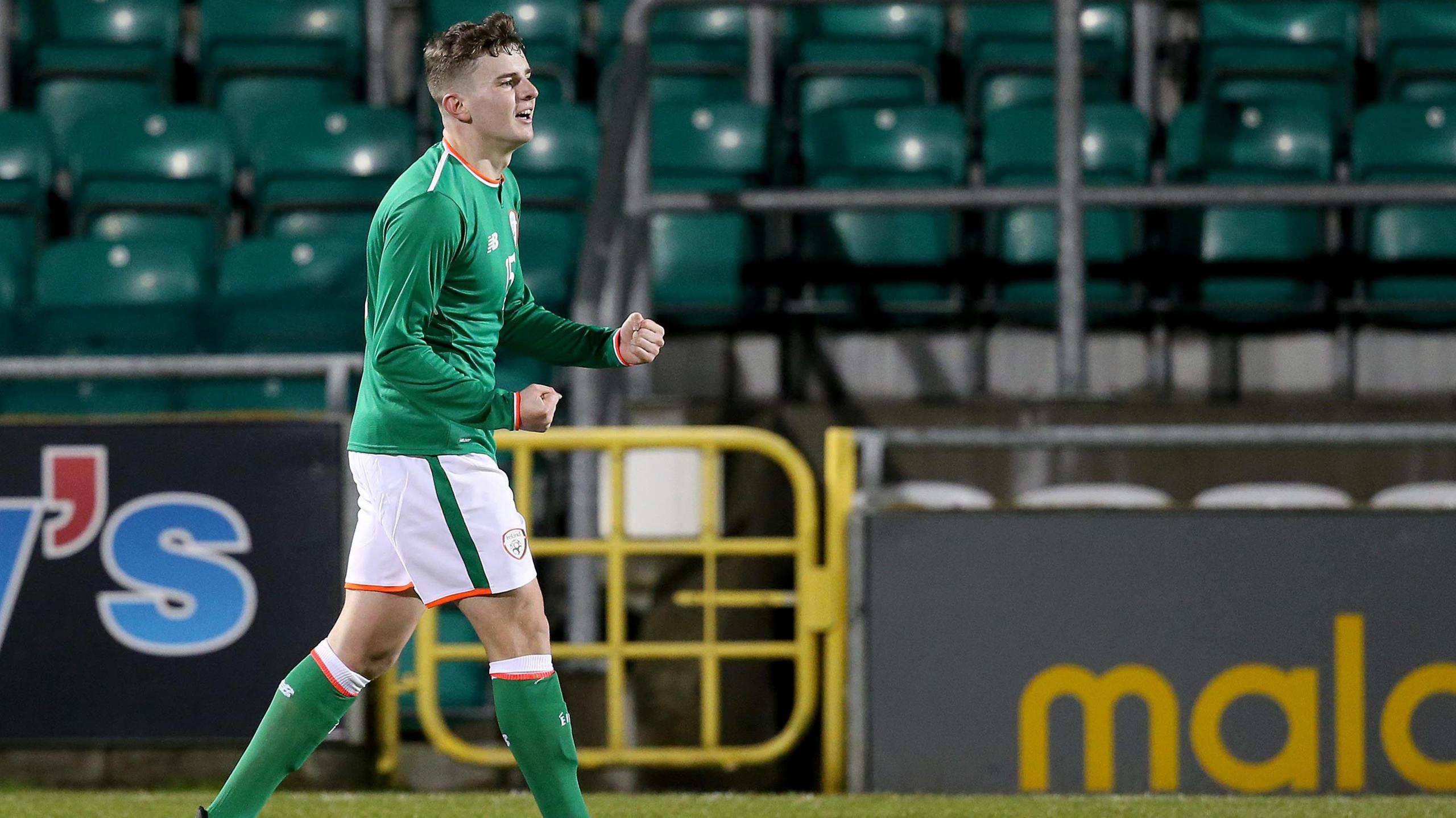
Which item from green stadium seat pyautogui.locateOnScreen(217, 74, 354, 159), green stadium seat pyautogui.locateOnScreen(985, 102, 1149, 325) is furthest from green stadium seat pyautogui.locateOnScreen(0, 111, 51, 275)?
green stadium seat pyautogui.locateOnScreen(985, 102, 1149, 325)

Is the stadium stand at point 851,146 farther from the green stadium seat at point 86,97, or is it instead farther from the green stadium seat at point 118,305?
the green stadium seat at point 118,305

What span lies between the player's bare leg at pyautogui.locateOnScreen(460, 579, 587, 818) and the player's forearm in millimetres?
463

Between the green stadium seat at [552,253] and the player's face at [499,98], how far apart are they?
101 inches

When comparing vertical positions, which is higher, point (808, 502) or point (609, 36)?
point (609, 36)

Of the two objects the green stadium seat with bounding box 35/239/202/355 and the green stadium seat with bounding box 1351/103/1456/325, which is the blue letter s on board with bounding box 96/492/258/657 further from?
the green stadium seat with bounding box 1351/103/1456/325

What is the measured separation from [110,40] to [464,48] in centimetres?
502

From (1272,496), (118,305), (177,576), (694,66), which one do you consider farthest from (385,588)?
(694,66)

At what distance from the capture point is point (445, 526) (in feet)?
10.2

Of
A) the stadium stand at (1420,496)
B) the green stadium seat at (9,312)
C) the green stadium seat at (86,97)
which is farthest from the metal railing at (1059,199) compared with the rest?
the green stadium seat at (86,97)

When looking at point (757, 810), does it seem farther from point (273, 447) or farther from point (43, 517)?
point (43, 517)

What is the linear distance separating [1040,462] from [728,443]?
980mm

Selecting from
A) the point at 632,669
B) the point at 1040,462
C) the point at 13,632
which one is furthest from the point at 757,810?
the point at 13,632

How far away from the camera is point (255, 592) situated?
4.89m

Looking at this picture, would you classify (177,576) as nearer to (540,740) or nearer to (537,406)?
(540,740)
